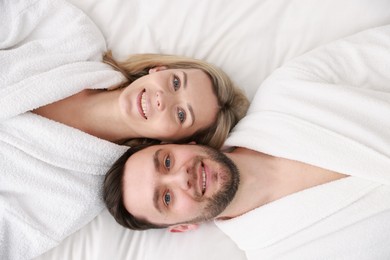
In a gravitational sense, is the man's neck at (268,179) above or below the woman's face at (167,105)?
below

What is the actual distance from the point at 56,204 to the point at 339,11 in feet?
3.60

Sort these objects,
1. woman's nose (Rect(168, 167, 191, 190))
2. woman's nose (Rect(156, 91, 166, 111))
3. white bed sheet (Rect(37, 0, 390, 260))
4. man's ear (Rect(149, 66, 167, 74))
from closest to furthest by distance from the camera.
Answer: woman's nose (Rect(168, 167, 191, 190))
woman's nose (Rect(156, 91, 166, 111))
man's ear (Rect(149, 66, 167, 74))
white bed sheet (Rect(37, 0, 390, 260))

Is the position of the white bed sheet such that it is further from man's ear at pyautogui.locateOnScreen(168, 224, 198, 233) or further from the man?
man's ear at pyautogui.locateOnScreen(168, 224, 198, 233)

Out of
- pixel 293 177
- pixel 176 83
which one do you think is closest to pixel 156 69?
pixel 176 83

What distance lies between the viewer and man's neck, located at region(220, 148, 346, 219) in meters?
1.43

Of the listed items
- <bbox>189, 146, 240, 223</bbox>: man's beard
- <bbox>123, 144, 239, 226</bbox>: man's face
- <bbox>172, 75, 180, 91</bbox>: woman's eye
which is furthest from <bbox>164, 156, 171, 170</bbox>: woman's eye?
<bbox>172, 75, 180, 91</bbox>: woman's eye

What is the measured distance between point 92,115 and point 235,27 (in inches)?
22.4

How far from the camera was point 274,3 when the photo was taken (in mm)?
1700

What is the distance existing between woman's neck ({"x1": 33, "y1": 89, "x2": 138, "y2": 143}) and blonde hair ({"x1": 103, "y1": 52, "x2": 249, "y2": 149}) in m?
0.09

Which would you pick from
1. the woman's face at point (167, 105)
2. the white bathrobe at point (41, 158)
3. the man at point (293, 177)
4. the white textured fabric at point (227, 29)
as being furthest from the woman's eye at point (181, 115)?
the white textured fabric at point (227, 29)

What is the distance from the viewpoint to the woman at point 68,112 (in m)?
1.42

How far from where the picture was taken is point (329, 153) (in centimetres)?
140

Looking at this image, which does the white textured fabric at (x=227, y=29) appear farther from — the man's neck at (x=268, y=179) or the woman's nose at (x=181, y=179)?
the woman's nose at (x=181, y=179)

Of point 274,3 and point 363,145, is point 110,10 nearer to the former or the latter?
point 274,3
